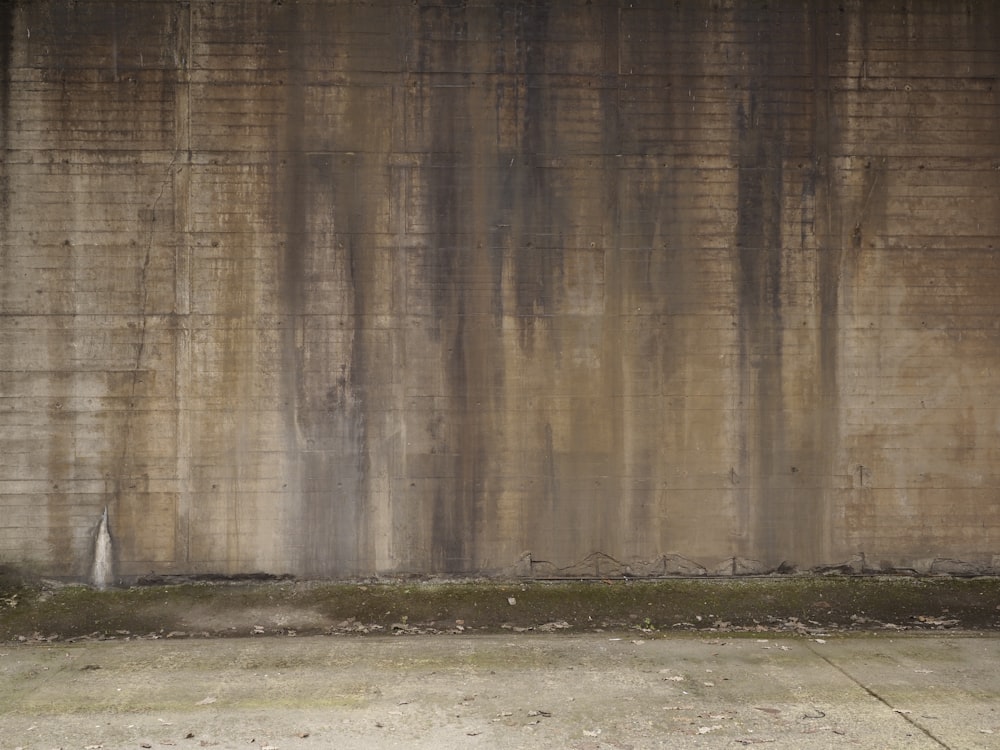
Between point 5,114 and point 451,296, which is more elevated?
point 5,114

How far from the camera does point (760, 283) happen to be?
251 inches

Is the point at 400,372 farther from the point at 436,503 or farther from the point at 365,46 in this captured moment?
the point at 365,46

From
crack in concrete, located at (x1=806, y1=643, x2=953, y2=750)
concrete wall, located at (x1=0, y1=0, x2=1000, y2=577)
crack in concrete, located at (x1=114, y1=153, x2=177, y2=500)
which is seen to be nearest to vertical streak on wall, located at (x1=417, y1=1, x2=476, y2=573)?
concrete wall, located at (x1=0, y1=0, x2=1000, y2=577)

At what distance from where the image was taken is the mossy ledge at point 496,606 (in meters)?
5.71

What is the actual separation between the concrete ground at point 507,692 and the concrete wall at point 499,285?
1.03 m

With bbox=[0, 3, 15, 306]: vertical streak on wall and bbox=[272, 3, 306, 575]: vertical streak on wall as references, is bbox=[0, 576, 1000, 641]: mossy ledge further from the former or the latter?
bbox=[0, 3, 15, 306]: vertical streak on wall

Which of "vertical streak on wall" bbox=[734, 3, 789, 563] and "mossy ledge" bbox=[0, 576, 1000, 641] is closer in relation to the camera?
"mossy ledge" bbox=[0, 576, 1000, 641]

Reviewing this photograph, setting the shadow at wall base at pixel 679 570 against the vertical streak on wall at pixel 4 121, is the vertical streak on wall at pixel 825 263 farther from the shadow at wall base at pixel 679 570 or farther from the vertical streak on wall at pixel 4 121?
the vertical streak on wall at pixel 4 121

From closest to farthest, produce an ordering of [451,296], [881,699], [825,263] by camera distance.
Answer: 1. [881,699]
2. [451,296]
3. [825,263]

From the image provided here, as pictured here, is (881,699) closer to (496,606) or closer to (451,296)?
(496,606)

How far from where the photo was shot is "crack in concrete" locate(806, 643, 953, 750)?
4.00 metres

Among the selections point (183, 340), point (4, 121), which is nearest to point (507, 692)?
point (183, 340)

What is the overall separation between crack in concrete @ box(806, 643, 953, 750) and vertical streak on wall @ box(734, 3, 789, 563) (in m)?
1.30

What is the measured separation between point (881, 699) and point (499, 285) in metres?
4.43
